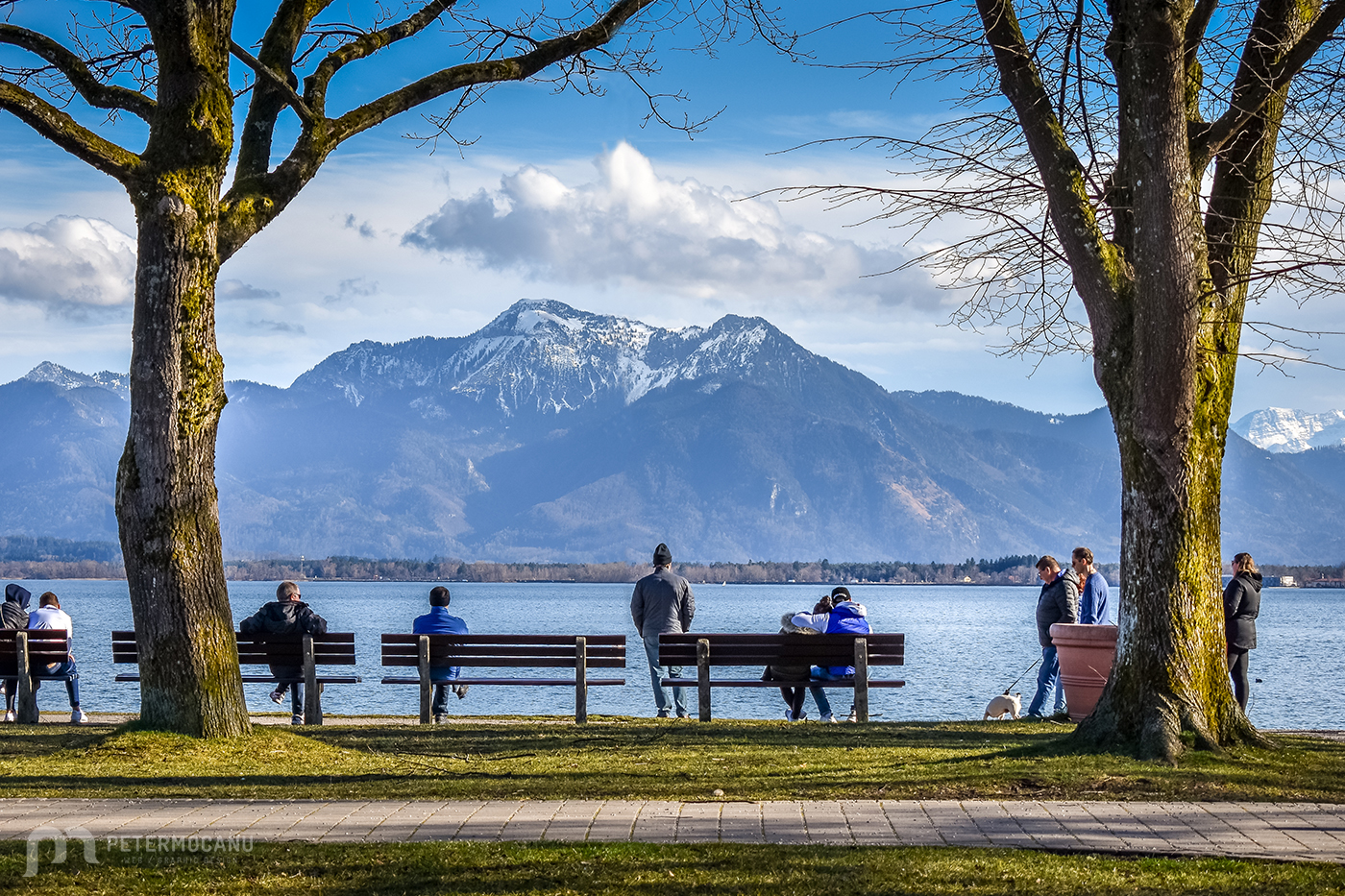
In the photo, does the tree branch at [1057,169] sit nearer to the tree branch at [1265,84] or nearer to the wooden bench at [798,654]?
the tree branch at [1265,84]

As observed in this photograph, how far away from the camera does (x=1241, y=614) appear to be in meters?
11.9

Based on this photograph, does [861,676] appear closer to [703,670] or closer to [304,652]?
[703,670]

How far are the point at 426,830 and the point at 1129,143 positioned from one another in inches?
256

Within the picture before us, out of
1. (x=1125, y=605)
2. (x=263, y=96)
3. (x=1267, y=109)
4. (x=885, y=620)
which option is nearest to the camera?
(x=1125, y=605)

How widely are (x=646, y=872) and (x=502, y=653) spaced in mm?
8082

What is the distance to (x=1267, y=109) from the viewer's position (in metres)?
9.34

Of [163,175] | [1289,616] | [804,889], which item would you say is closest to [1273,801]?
[804,889]

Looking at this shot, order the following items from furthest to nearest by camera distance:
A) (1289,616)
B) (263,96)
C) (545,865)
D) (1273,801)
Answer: (1289,616) → (263,96) → (1273,801) → (545,865)

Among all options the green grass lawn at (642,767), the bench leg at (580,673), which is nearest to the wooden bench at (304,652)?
the green grass lawn at (642,767)

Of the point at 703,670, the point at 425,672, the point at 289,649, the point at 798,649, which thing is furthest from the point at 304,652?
the point at 798,649

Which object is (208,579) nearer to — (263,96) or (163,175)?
(163,175)

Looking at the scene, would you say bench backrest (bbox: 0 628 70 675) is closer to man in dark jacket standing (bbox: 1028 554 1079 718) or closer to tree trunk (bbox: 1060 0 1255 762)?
man in dark jacket standing (bbox: 1028 554 1079 718)

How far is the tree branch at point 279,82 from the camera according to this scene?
9.34 m

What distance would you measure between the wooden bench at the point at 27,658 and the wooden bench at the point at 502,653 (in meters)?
3.38
